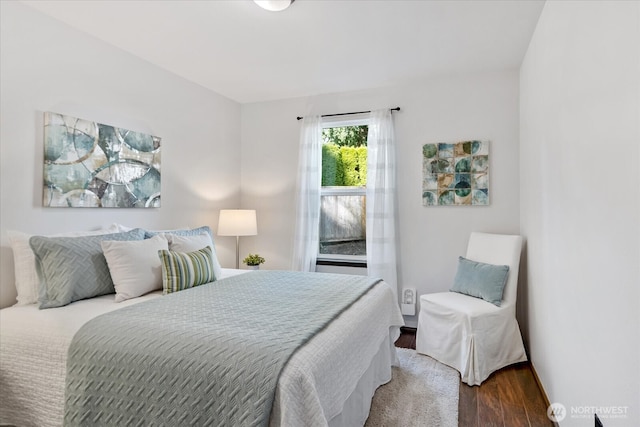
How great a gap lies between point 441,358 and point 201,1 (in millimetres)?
3079

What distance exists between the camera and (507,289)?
9.30 feet

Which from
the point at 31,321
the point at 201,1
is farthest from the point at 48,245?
the point at 201,1

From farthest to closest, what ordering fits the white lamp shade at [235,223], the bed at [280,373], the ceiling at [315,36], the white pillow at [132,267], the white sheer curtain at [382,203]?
the white lamp shade at [235,223] < the white sheer curtain at [382,203] < the ceiling at [315,36] < the white pillow at [132,267] < the bed at [280,373]

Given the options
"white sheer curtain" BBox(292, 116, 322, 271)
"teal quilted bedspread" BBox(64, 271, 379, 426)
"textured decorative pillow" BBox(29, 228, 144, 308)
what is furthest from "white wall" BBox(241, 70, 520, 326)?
"textured decorative pillow" BBox(29, 228, 144, 308)

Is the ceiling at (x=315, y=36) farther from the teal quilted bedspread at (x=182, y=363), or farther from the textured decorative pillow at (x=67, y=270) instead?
the teal quilted bedspread at (x=182, y=363)

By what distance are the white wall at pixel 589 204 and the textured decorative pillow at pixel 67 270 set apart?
99.3 inches

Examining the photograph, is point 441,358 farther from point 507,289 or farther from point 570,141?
point 570,141

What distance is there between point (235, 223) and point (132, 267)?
165cm

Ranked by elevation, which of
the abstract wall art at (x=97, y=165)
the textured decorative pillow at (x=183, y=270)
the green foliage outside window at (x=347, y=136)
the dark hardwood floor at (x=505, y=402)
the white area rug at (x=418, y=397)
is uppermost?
the green foliage outside window at (x=347, y=136)

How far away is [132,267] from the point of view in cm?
218

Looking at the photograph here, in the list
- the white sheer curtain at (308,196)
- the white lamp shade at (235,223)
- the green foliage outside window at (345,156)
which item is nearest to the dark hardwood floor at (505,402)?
the white sheer curtain at (308,196)

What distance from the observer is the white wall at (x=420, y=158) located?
10.8ft

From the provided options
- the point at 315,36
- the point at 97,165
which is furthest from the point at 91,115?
the point at 315,36

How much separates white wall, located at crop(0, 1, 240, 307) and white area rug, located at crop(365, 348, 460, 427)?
2344 mm
